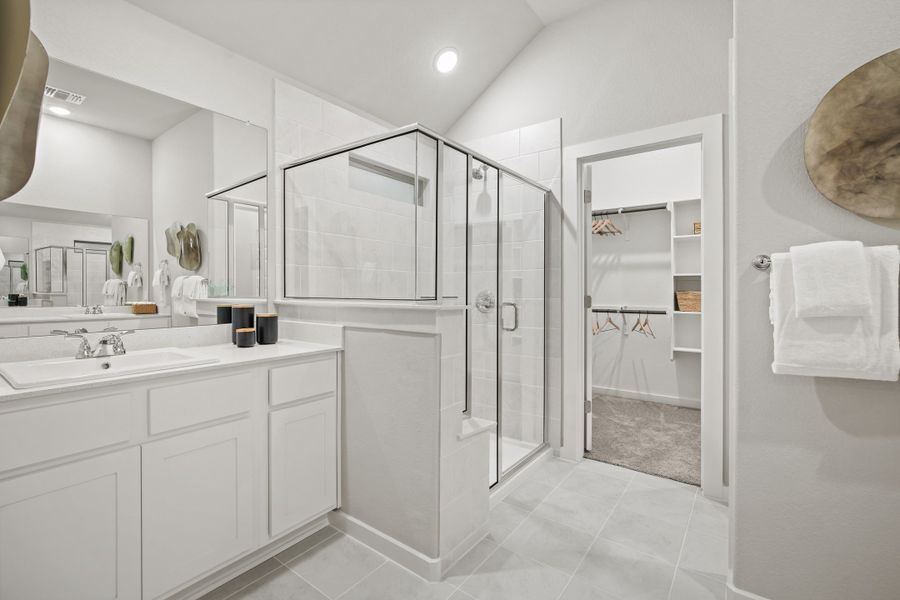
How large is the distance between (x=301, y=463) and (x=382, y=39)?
7.70 ft

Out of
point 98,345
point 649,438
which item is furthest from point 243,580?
point 649,438

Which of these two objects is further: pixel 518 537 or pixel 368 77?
pixel 368 77

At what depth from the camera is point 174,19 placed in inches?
79.4

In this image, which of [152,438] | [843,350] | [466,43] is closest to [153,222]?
[152,438]

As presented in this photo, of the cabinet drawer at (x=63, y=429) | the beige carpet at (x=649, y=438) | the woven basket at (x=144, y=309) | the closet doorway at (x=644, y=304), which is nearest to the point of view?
the cabinet drawer at (x=63, y=429)

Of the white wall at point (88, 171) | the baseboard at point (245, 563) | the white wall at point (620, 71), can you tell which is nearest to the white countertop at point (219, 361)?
the white wall at point (88, 171)

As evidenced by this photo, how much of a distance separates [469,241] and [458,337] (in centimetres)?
77

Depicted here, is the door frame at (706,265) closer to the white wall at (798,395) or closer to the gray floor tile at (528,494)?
the gray floor tile at (528,494)

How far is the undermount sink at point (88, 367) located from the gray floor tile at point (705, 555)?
2.12 m

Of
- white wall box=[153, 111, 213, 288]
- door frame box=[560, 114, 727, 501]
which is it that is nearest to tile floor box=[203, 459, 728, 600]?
door frame box=[560, 114, 727, 501]

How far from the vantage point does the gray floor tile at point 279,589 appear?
1.65 m

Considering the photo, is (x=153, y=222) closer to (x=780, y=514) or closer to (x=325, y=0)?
(x=325, y=0)

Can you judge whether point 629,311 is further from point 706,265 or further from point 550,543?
point 550,543

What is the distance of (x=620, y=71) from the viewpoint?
2.68 meters
